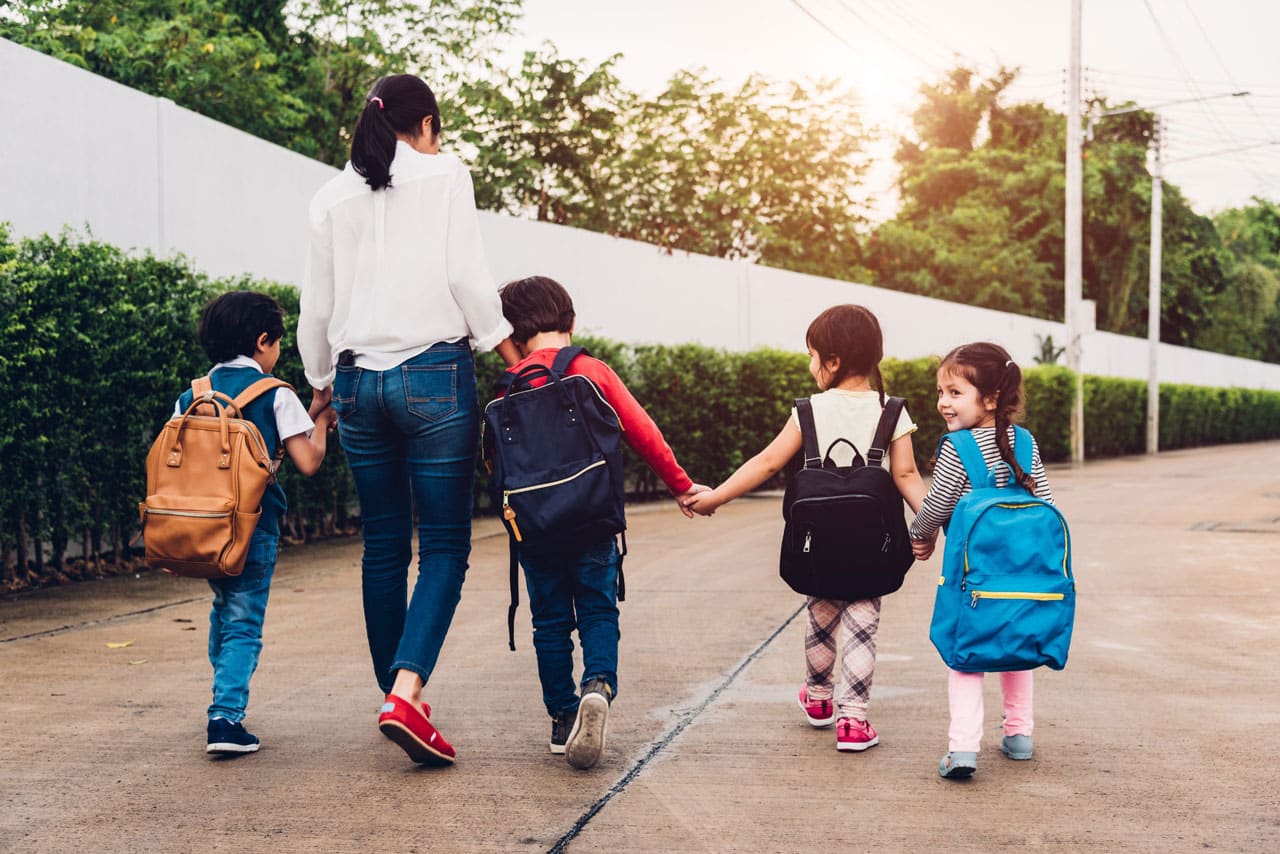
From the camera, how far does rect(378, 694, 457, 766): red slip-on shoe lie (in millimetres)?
3643

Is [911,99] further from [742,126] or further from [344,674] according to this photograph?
[344,674]

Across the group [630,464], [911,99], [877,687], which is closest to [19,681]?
[877,687]

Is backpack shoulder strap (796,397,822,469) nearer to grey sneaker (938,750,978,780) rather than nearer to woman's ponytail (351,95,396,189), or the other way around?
grey sneaker (938,750,978,780)

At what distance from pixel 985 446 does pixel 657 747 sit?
1354mm

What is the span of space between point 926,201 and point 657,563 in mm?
42128

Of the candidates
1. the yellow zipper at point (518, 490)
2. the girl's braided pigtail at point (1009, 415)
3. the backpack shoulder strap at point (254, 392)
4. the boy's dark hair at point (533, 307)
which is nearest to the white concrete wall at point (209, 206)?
the backpack shoulder strap at point (254, 392)

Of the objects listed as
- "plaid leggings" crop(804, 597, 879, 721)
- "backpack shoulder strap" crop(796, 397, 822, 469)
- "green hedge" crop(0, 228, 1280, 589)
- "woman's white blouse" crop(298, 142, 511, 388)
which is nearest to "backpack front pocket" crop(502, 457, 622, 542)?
"woman's white blouse" crop(298, 142, 511, 388)

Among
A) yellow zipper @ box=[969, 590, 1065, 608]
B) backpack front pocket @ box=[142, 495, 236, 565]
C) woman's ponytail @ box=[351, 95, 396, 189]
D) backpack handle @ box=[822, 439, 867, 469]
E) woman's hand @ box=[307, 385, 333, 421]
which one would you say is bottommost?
yellow zipper @ box=[969, 590, 1065, 608]

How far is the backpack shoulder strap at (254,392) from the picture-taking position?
4066 millimetres


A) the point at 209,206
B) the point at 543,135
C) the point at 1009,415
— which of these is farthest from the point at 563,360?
the point at 543,135

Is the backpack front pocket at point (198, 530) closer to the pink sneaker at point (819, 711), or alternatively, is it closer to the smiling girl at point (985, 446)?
the pink sneaker at point (819, 711)

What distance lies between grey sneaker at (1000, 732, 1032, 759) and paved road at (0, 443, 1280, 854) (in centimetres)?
7

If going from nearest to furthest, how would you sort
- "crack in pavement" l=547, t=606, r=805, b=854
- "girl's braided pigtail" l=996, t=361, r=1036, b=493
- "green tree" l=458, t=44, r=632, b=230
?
"crack in pavement" l=547, t=606, r=805, b=854, "girl's braided pigtail" l=996, t=361, r=1036, b=493, "green tree" l=458, t=44, r=632, b=230

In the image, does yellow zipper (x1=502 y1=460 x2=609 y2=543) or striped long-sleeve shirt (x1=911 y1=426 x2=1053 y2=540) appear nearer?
yellow zipper (x1=502 y1=460 x2=609 y2=543)
